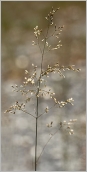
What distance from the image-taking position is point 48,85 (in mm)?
1637

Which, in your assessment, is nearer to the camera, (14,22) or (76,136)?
(76,136)

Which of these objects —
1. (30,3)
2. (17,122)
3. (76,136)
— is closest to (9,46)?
(30,3)

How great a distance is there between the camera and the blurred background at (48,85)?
5.01 feet

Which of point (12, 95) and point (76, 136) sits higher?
point (12, 95)

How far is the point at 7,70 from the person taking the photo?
166 centimetres

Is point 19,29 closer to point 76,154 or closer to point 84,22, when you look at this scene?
point 84,22

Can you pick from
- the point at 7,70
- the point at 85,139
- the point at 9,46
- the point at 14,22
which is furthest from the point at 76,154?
the point at 14,22

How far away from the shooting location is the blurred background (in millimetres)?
1526

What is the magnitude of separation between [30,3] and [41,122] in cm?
69

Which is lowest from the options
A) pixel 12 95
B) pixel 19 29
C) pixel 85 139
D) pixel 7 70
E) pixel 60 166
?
pixel 60 166

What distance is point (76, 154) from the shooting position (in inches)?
60.3

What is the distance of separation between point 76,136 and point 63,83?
0.30 metres

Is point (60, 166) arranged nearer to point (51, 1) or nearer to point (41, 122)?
point (41, 122)

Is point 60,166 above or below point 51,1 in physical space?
below
